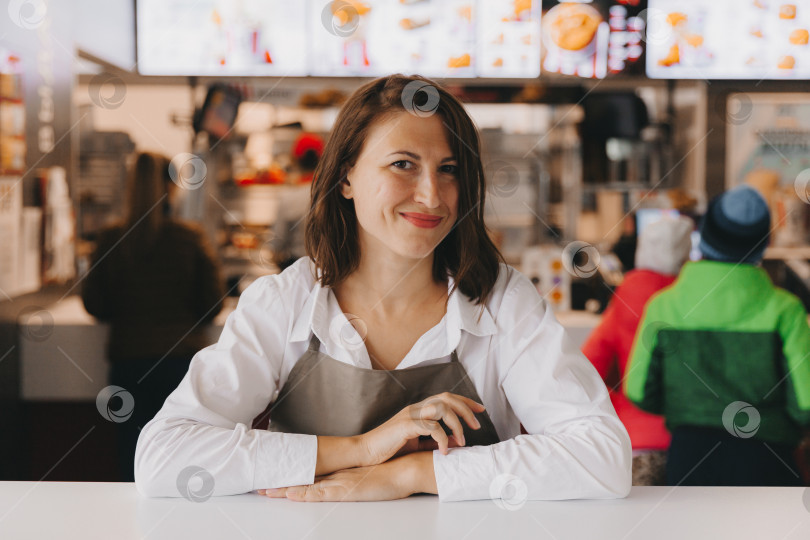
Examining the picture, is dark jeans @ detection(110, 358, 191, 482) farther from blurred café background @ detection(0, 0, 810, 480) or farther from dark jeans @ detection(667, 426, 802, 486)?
dark jeans @ detection(667, 426, 802, 486)

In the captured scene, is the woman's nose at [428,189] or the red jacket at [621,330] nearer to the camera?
the woman's nose at [428,189]

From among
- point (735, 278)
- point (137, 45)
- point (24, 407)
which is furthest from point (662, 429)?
point (137, 45)

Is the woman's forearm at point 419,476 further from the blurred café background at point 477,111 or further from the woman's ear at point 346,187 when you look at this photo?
the blurred café background at point 477,111

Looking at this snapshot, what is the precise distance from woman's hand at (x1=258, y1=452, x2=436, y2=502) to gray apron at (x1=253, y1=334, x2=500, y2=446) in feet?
0.66

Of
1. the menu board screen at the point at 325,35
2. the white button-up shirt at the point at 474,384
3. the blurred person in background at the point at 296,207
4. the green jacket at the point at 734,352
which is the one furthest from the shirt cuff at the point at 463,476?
the menu board screen at the point at 325,35

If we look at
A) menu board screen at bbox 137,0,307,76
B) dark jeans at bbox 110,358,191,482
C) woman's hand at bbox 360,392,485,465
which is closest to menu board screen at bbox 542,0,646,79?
menu board screen at bbox 137,0,307,76

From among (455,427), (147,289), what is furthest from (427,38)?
(455,427)

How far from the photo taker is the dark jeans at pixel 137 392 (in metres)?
3.02

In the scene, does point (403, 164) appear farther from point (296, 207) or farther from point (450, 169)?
point (296, 207)

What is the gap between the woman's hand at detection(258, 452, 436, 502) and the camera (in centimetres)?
116

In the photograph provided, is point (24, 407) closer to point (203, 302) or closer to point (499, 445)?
point (203, 302)

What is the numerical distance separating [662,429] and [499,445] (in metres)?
1.12

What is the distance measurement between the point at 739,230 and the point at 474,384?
37.2 inches

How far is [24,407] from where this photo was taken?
10.8 ft
